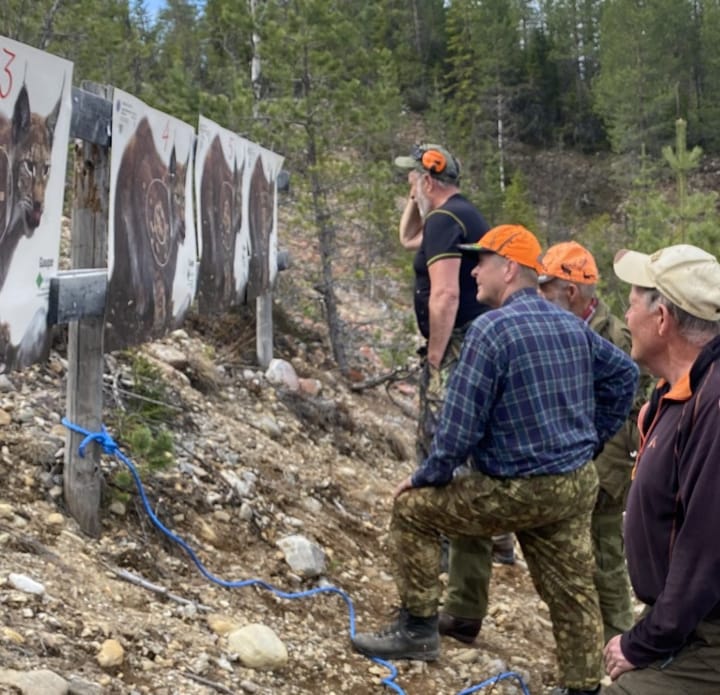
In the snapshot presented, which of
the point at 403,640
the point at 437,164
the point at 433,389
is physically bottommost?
the point at 403,640

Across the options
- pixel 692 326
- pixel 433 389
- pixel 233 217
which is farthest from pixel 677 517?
pixel 233 217

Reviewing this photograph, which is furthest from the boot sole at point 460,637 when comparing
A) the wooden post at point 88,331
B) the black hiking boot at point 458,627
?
the wooden post at point 88,331

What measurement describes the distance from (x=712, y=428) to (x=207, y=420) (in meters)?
4.22

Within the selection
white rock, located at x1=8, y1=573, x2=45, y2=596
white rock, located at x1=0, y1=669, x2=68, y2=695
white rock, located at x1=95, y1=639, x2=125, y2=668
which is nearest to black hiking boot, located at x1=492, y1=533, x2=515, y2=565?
white rock, located at x1=95, y1=639, x2=125, y2=668

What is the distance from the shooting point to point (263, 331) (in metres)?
7.64

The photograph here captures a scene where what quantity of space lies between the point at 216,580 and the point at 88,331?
1.30m

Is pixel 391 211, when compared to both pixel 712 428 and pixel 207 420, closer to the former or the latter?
pixel 207 420

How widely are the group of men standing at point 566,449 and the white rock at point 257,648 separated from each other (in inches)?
21.2

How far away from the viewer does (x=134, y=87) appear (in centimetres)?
1731

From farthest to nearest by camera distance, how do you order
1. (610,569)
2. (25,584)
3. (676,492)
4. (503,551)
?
(503,551), (610,569), (25,584), (676,492)

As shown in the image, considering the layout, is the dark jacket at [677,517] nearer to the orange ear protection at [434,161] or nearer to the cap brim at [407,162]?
the orange ear protection at [434,161]

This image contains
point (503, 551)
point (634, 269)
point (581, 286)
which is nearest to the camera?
point (634, 269)

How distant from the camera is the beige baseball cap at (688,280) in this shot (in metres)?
2.39

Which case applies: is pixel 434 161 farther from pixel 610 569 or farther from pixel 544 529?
pixel 610 569
